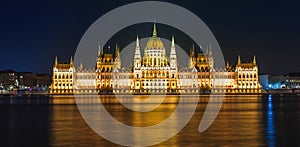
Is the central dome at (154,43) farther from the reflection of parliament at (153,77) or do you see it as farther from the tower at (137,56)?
the tower at (137,56)

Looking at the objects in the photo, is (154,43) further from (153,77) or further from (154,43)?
(153,77)

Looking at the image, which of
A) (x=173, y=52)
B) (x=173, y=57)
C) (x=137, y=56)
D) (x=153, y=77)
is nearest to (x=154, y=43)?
(x=137, y=56)

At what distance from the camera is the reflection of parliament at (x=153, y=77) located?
162m

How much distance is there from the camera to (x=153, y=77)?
161625 millimetres

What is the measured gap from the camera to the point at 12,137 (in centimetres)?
2817

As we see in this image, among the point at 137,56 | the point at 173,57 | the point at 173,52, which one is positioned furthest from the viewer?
the point at 173,52

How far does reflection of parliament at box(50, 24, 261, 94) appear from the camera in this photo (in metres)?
→ 162

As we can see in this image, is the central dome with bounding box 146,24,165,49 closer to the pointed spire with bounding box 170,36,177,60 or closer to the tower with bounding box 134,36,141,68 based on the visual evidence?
the pointed spire with bounding box 170,36,177,60

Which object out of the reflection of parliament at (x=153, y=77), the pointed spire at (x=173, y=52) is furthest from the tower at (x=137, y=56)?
the pointed spire at (x=173, y=52)

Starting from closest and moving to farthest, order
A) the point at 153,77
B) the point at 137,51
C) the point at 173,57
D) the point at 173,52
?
the point at 153,77 < the point at 173,57 < the point at 137,51 < the point at 173,52

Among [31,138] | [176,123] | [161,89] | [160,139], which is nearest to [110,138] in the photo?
[160,139]

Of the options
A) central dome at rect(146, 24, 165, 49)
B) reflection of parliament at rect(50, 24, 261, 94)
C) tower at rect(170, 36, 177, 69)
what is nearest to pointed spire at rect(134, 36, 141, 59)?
reflection of parliament at rect(50, 24, 261, 94)

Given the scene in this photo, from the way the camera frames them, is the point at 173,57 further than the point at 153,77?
Yes

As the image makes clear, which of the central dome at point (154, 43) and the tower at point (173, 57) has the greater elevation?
the central dome at point (154, 43)
